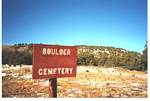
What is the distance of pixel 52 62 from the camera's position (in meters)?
4.12

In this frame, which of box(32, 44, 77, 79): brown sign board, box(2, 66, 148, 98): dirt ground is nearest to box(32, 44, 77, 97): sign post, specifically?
box(32, 44, 77, 79): brown sign board

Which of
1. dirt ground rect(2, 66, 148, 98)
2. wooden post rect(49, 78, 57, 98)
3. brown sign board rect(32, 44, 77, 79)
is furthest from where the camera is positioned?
dirt ground rect(2, 66, 148, 98)

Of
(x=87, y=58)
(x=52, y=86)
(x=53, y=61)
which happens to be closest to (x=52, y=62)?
(x=53, y=61)

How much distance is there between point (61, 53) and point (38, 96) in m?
0.97

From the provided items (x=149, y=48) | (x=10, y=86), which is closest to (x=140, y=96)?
(x=149, y=48)

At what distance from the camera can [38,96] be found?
493cm

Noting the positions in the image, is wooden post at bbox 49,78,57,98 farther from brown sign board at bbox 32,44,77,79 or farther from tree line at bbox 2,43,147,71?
tree line at bbox 2,43,147,71

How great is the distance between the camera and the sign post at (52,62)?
406 centimetres

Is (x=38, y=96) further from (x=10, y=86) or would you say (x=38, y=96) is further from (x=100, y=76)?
(x=100, y=76)

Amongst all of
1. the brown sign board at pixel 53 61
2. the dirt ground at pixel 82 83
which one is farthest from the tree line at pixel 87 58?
the brown sign board at pixel 53 61

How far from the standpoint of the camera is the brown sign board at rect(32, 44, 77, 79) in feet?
13.3

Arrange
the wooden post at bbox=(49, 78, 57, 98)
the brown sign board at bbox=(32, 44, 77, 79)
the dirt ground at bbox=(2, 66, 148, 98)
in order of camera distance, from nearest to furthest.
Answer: the brown sign board at bbox=(32, 44, 77, 79)
the wooden post at bbox=(49, 78, 57, 98)
the dirt ground at bbox=(2, 66, 148, 98)

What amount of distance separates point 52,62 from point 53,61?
4cm

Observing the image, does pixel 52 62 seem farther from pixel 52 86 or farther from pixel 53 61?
pixel 52 86
